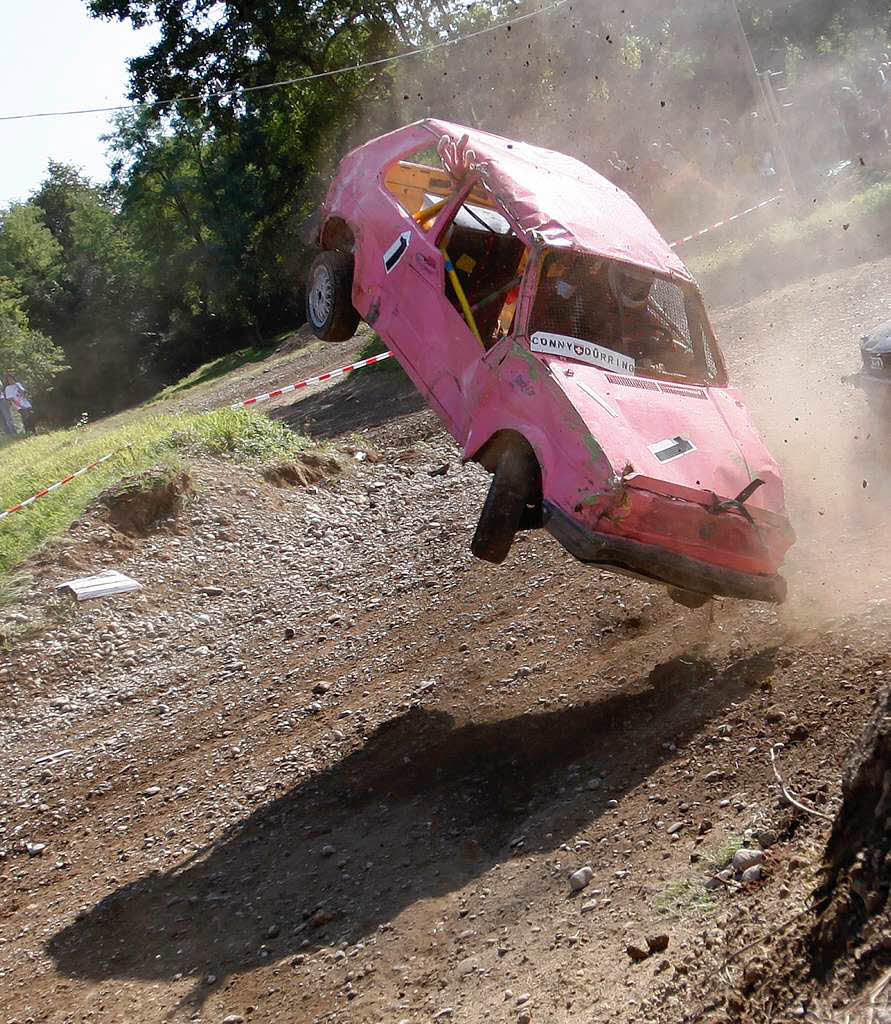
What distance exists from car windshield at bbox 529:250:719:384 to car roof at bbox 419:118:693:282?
11cm

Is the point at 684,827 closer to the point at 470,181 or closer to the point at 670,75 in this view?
the point at 470,181

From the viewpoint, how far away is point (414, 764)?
19.3 feet

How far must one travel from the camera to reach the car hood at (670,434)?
18.3 feet

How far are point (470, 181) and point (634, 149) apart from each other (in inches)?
681

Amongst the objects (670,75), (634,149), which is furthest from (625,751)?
(670,75)

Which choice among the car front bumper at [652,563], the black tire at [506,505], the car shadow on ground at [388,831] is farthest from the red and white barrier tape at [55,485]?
the car front bumper at [652,563]

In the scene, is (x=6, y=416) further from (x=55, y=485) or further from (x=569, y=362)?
(x=569, y=362)

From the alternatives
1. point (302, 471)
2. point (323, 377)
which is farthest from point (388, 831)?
point (323, 377)

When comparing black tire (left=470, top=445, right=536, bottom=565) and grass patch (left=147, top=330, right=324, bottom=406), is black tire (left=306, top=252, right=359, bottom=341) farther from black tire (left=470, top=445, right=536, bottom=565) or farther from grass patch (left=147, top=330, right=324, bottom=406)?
grass patch (left=147, top=330, right=324, bottom=406)

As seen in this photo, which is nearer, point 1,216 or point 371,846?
point 371,846

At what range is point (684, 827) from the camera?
4.45 metres

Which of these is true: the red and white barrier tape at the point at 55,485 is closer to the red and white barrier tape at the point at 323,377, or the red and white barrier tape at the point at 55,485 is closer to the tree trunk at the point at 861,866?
the red and white barrier tape at the point at 323,377

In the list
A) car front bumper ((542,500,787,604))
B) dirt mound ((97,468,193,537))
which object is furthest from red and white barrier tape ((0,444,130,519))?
car front bumper ((542,500,787,604))

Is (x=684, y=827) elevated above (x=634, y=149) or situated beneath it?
situated beneath
